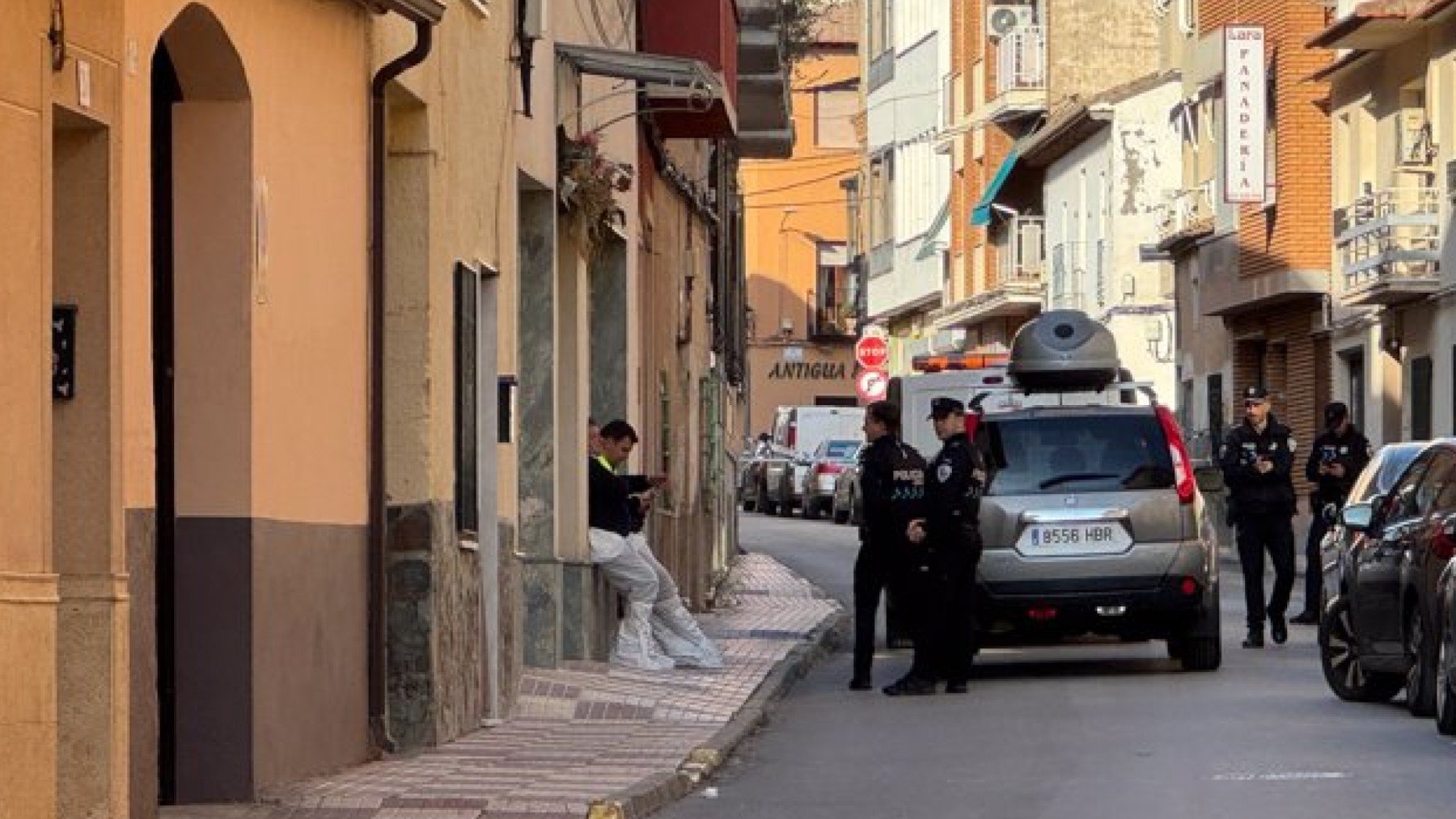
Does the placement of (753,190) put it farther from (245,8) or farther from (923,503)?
(245,8)

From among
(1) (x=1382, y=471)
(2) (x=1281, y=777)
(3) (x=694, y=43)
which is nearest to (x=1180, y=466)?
(1) (x=1382, y=471)

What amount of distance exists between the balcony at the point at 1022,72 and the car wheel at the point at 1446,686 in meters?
49.6

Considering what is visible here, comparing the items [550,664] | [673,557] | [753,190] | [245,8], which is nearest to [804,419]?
[753,190]

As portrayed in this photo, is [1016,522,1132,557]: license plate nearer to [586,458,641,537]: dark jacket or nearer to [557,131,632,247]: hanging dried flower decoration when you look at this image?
[586,458,641,537]: dark jacket

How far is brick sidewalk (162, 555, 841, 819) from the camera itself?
522 inches

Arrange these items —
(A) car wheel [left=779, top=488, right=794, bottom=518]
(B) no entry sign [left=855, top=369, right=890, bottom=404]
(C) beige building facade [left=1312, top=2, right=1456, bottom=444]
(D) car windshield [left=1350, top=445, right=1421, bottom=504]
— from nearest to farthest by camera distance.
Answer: (D) car windshield [left=1350, top=445, right=1421, bottom=504]
(C) beige building facade [left=1312, top=2, right=1456, bottom=444]
(B) no entry sign [left=855, top=369, right=890, bottom=404]
(A) car wheel [left=779, top=488, right=794, bottom=518]

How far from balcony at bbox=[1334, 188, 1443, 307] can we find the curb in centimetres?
1790

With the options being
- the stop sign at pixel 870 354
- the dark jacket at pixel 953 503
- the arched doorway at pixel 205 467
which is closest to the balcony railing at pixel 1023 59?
the stop sign at pixel 870 354

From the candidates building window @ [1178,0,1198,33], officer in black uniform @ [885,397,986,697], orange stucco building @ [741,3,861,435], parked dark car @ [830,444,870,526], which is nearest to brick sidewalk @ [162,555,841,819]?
officer in black uniform @ [885,397,986,697]

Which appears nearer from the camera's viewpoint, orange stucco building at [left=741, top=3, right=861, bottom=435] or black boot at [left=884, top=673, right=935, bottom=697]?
black boot at [left=884, top=673, right=935, bottom=697]

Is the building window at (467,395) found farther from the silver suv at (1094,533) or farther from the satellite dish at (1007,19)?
the satellite dish at (1007,19)

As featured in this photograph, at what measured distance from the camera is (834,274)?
91938mm

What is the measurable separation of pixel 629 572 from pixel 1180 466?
3626 mm

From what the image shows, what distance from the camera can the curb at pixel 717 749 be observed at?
44.8 feet
